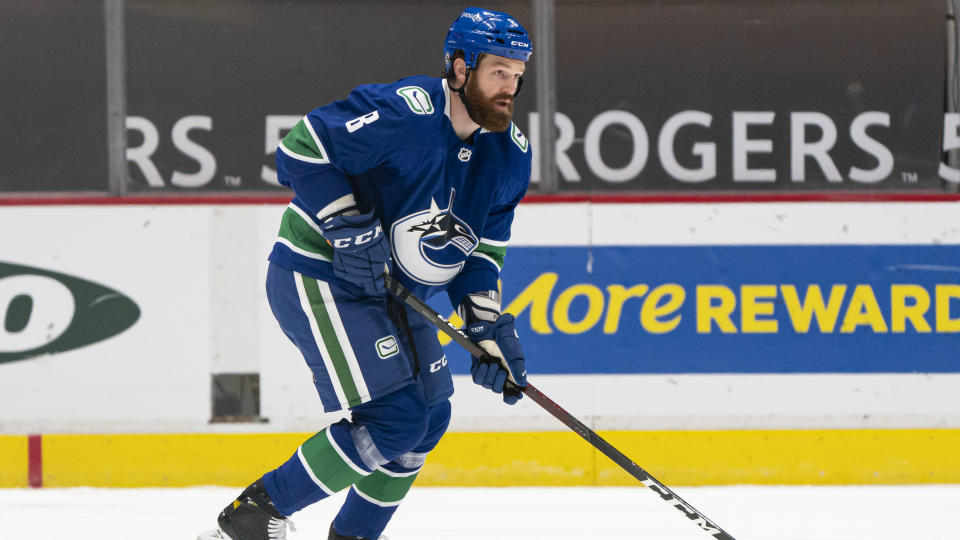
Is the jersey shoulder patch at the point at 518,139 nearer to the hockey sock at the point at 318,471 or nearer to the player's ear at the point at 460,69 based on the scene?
the player's ear at the point at 460,69

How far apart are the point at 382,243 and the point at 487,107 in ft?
1.13

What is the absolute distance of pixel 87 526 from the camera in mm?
3037

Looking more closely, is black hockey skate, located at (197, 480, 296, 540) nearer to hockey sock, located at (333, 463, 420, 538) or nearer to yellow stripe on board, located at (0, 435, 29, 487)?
hockey sock, located at (333, 463, 420, 538)

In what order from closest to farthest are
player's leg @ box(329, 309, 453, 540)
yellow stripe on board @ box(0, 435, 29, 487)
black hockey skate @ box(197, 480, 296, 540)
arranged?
black hockey skate @ box(197, 480, 296, 540) → player's leg @ box(329, 309, 453, 540) → yellow stripe on board @ box(0, 435, 29, 487)

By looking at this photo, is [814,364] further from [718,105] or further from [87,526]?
[87,526]

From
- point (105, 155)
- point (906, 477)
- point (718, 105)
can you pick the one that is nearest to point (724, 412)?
point (906, 477)

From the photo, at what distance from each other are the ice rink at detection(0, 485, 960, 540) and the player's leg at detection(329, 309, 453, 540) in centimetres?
45

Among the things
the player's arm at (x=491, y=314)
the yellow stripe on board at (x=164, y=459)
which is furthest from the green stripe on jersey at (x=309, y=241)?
the yellow stripe on board at (x=164, y=459)

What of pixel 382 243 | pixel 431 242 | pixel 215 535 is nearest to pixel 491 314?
pixel 431 242

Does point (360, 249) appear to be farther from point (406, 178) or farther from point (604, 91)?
point (604, 91)

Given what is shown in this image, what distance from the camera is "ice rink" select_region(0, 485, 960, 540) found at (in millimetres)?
2975

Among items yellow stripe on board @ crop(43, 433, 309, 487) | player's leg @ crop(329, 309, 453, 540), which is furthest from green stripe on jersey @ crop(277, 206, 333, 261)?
yellow stripe on board @ crop(43, 433, 309, 487)

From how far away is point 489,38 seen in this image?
2.24 m

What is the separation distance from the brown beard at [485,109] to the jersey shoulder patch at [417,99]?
79 millimetres
